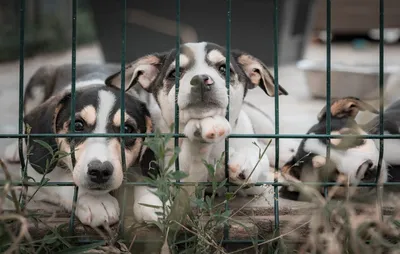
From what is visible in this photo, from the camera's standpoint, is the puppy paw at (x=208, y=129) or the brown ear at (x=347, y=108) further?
the brown ear at (x=347, y=108)

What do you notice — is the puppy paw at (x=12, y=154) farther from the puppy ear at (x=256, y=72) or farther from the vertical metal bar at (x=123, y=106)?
the puppy ear at (x=256, y=72)

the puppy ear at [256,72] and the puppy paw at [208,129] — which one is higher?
the puppy ear at [256,72]

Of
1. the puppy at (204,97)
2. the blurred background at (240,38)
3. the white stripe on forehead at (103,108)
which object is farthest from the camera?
the blurred background at (240,38)

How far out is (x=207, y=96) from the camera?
3.46 meters

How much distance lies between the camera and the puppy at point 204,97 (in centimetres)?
345

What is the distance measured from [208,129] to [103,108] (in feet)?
2.39

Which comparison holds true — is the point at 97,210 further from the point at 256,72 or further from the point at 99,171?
the point at 256,72

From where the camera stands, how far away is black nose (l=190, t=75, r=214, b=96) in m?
3.45

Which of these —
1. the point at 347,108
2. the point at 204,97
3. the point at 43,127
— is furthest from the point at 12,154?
the point at 347,108

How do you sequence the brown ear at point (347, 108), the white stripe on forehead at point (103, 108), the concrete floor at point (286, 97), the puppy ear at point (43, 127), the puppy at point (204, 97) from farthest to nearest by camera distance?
the concrete floor at point (286, 97) < the brown ear at point (347, 108) < the puppy ear at point (43, 127) < the white stripe on forehead at point (103, 108) < the puppy at point (204, 97)

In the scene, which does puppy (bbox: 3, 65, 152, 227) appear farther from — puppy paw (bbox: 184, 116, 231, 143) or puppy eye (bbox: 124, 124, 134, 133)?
puppy paw (bbox: 184, 116, 231, 143)

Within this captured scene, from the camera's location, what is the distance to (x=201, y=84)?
3453mm

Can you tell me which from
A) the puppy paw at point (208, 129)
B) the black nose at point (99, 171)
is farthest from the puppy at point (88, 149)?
the puppy paw at point (208, 129)

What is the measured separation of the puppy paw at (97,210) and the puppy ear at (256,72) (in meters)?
1.09
